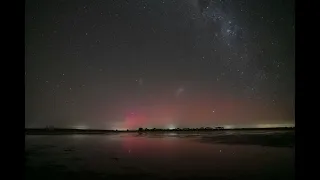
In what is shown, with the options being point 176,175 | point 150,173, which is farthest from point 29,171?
point 176,175

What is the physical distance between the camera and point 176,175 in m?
7.70
